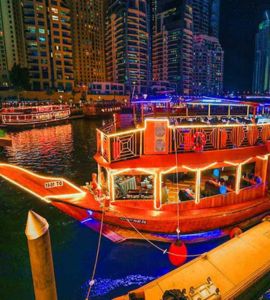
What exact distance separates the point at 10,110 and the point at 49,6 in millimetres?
63784

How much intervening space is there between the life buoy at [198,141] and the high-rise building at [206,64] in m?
144

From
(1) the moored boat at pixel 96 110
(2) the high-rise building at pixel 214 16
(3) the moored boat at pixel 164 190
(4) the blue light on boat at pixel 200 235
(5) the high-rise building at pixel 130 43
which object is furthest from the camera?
(2) the high-rise building at pixel 214 16

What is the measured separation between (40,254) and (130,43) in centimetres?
11332

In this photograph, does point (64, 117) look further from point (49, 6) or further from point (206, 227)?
point (49, 6)

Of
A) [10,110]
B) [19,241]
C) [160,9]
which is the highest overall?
[160,9]

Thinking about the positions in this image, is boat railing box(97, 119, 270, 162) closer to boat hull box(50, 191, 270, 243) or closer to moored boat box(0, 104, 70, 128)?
boat hull box(50, 191, 270, 243)

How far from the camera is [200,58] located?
14888 centimetres

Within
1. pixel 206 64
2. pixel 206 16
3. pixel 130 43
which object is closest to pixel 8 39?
pixel 130 43

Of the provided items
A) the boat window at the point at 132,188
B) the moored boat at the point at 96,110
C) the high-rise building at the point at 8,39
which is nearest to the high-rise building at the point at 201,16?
the high-rise building at the point at 8,39

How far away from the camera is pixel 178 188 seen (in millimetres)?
11469

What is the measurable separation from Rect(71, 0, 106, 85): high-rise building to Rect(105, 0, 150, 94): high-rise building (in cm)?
1062

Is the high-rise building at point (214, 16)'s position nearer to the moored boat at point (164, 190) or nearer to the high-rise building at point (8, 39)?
the high-rise building at point (8, 39)

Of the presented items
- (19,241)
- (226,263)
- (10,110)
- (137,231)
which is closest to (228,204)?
(226,263)

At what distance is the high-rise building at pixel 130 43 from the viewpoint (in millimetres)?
105000
